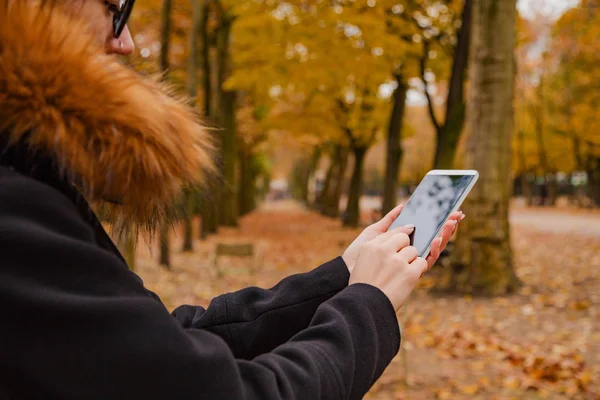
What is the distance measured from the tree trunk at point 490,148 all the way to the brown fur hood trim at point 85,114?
7.78m

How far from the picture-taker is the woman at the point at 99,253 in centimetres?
89

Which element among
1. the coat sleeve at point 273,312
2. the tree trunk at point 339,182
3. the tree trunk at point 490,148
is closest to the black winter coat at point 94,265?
the coat sleeve at point 273,312

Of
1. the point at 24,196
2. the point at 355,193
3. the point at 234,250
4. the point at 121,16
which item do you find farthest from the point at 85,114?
the point at 355,193

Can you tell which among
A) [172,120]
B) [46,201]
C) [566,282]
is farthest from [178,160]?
[566,282]

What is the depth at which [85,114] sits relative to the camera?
3.26ft

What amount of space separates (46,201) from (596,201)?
4076cm

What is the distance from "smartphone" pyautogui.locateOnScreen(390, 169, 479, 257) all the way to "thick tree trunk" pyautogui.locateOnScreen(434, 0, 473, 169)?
10.6 m

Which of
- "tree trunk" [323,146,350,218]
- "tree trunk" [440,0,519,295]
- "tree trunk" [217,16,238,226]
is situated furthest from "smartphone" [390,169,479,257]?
"tree trunk" [323,146,350,218]

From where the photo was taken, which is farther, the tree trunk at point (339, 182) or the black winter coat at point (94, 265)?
the tree trunk at point (339, 182)

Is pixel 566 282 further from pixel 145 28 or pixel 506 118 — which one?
pixel 145 28

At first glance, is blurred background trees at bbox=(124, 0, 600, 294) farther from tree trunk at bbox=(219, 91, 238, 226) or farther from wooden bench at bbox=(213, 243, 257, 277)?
wooden bench at bbox=(213, 243, 257, 277)

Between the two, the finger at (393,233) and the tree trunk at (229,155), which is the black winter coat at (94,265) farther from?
the tree trunk at (229,155)

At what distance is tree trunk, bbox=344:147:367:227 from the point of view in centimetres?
2319

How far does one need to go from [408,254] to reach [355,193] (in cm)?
2213
